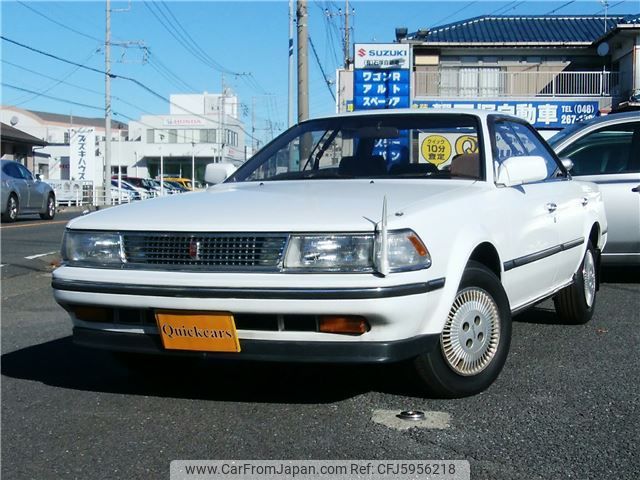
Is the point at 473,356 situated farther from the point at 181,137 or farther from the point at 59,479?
the point at 181,137

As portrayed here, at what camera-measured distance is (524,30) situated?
113 ft

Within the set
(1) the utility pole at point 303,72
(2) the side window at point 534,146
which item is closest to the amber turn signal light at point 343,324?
(2) the side window at point 534,146

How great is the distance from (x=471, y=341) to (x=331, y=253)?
97cm

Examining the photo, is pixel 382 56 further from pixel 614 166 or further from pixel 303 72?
pixel 614 166

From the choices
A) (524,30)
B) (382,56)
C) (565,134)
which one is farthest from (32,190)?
(524,30)

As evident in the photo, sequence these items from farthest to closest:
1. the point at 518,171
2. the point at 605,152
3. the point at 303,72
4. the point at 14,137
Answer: the point at 14,137 → the point at 303,72 → the point at 605,152 → the point at 518,171

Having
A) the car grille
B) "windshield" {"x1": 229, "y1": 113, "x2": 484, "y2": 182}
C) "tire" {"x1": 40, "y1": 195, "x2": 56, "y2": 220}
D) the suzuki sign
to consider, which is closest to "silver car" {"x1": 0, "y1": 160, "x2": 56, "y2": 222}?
"tire" {"x1": 40, "y1": 195, "x2": 56, "y2": 220}

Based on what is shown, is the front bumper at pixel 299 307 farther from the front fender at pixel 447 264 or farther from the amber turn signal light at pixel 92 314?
the amber turn signal light at pixel 92 314

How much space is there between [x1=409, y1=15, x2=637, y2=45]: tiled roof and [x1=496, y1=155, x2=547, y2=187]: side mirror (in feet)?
94.0

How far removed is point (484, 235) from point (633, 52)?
92.9ft

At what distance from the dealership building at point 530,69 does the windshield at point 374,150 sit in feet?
72.2

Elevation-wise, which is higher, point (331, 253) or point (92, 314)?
point (331, 253)

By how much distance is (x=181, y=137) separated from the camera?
87.4 meters

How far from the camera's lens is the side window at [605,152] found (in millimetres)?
7609
